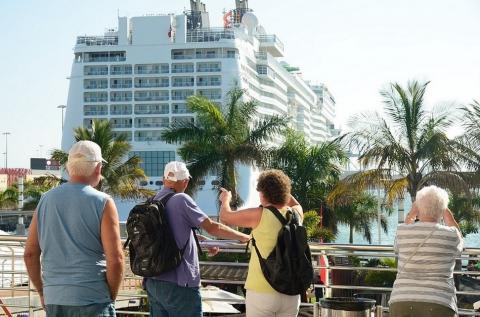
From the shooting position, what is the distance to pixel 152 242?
4504 mm

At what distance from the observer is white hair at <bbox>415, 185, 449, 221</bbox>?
14.3 feet

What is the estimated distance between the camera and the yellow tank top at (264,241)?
14.5 ft

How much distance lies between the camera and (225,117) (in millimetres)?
35094

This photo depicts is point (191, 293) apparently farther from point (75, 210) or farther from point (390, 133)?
point (390, 133)

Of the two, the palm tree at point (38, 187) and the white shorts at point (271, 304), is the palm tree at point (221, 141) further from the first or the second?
the white shorts at point (271, 304)

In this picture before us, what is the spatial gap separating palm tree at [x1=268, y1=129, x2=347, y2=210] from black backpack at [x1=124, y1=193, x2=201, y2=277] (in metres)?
32.8

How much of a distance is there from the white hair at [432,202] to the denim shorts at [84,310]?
5.87 ft

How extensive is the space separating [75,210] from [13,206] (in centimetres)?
7689

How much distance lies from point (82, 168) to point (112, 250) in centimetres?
46

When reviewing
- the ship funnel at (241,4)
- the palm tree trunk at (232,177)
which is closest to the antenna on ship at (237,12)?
the ship funnel at (241,4)

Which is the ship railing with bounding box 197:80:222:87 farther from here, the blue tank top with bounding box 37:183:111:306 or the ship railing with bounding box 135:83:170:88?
the blue tank top with bounding box 37:183:111:306

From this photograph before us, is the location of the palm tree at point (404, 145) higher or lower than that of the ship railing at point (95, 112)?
lower

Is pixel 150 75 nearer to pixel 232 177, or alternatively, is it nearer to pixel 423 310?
pixel 232 177

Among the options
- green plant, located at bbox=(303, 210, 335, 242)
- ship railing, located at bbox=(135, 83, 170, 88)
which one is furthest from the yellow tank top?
ship railing, located at bbox=(135, 83, 170, 88)
